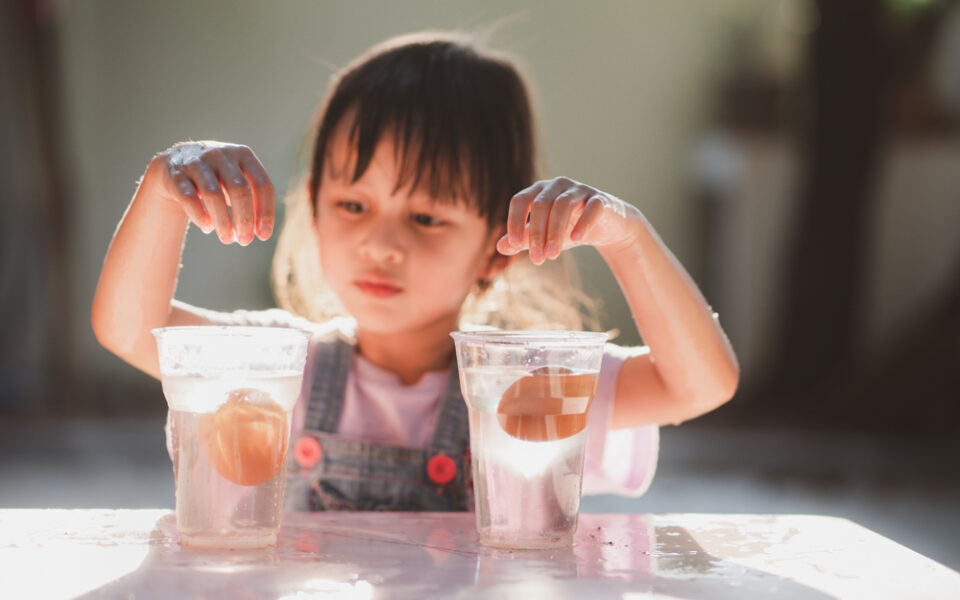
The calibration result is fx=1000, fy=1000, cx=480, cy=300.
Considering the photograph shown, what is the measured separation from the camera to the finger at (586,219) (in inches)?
34.4

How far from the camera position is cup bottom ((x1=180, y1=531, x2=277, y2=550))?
759mm

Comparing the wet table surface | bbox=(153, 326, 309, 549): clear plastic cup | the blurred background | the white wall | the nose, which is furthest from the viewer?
the white wall

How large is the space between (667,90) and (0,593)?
6162 millimetres

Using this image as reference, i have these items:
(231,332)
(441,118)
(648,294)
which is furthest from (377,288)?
(231,332)

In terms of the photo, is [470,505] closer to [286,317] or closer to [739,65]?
[286,317]

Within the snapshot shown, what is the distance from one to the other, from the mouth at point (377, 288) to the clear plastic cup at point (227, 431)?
483mm

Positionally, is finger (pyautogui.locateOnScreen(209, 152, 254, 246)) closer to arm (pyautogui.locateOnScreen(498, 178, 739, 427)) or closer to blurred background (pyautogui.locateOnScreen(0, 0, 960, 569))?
arm (pyautogui.locateOnScreen(498, 178, 739, 427))

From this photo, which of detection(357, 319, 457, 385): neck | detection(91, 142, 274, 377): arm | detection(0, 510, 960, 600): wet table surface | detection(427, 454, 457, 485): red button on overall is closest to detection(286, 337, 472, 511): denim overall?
detection(427, 454, 457, 485): red button on overall

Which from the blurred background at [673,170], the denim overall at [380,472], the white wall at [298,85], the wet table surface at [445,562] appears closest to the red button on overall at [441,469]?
the denim overall at [380,472]

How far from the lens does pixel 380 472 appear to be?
1.28 meters

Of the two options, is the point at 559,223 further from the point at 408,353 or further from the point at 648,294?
the point at 408,353

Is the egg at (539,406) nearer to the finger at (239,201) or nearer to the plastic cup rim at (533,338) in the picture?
the plastic cup rim at (533,338)

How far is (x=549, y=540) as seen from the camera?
0.79 meters

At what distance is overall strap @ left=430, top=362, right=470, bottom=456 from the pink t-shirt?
2cm
